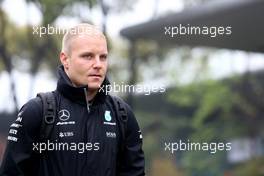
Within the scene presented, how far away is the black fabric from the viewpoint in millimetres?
2098

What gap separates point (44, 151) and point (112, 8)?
4.42m

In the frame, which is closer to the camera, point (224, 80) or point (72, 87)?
point (72, 87)

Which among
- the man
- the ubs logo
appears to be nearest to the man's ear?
the man

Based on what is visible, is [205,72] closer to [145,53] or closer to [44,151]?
[145,53]

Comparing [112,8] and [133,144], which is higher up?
[112,8]

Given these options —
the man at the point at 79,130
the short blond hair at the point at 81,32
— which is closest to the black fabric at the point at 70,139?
the man at the point at 79,130

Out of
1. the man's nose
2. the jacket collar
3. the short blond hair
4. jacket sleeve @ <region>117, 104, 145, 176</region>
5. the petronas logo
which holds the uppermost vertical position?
the short blond hair

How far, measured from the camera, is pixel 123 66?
9.01 m

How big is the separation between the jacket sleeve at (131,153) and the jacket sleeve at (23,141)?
31cm

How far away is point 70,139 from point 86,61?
0.27 m

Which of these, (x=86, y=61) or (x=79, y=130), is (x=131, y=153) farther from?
(x=86, y=61)

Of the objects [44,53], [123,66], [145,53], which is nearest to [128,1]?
[44,53]

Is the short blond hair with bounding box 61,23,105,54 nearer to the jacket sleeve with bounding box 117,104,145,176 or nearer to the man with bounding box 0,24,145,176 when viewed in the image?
the man with bounding box 0,24,145,176

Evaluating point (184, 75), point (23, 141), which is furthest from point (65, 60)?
point (184, 75)
